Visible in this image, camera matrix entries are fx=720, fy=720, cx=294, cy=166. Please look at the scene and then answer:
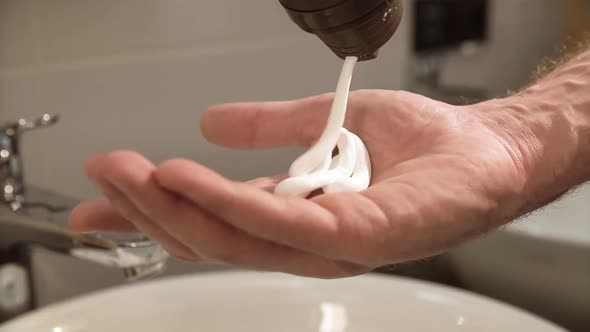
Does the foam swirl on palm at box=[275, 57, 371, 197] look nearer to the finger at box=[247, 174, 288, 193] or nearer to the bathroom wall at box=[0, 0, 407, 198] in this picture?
the finger at box=[247, 174, 288, 193]

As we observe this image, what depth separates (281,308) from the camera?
0.52 meters

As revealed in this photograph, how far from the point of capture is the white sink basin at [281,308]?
49 centimetres

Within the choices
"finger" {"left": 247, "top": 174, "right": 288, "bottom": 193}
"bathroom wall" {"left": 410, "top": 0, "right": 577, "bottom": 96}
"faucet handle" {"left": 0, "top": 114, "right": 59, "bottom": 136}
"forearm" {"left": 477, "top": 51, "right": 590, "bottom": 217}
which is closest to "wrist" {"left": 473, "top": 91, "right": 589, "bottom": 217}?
"forearm" {"left": 477, "top": 51, "right": 590, "bottom": 217}

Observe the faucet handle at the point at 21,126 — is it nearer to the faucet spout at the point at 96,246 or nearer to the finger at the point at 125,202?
the faucet spout at the point at 96,246

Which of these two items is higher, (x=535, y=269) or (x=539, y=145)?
(x=539, y=145)

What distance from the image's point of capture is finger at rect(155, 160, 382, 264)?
23 cm

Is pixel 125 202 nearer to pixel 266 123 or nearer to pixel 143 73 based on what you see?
pixel 266 123

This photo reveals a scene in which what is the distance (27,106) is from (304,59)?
0.94ft

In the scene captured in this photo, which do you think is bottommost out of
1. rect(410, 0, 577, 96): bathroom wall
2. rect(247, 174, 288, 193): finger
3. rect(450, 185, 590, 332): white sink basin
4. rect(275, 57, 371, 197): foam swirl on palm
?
rect(450, 185, 590, 332): white sink basin

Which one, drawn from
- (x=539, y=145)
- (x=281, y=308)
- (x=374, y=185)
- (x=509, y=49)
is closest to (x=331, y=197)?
(x=374, y=185)

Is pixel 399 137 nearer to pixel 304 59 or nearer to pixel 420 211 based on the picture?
pixel 420 211

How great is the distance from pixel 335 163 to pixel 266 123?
0.05 m

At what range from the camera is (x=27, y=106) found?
1.70 ft

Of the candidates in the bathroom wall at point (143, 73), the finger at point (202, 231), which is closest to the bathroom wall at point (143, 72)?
the bathroom wall at point (143, 73)
